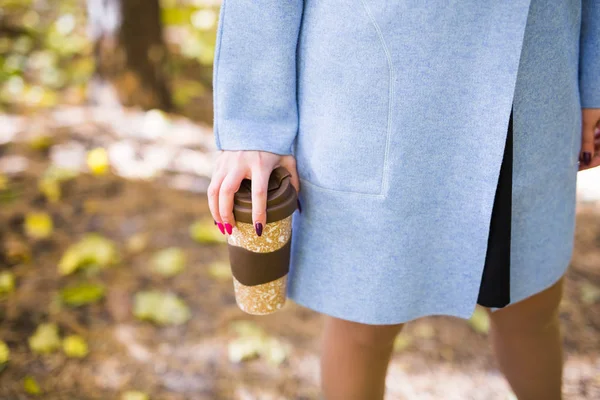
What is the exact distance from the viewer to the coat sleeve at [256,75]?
99 cm

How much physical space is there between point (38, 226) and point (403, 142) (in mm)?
2022

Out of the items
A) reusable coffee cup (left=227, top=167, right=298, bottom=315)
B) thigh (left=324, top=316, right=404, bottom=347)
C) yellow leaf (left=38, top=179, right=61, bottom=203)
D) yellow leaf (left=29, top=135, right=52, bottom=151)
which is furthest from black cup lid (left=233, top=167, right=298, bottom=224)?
yellow leaf (left=29, top=135, right=52, bottom=151)

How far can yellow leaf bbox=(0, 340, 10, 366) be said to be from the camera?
190cm

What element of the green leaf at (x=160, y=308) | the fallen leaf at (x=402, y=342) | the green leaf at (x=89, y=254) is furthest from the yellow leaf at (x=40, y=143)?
→ the fallen leaf at (x=402, y=342)

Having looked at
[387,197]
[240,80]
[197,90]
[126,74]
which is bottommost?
[197,90]

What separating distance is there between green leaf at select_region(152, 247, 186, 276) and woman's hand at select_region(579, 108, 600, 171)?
1650mm

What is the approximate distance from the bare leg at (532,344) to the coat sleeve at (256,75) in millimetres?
715

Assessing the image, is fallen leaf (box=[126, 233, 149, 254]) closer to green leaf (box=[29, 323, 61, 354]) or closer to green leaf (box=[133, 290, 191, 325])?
green leaf (box=[133, 290, 191, 325])

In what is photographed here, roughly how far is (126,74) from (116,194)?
0.85 meters

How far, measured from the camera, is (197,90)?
152 inches

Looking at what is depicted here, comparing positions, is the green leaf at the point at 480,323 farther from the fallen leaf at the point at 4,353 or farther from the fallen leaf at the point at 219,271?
the fallen leaf at the point at 4,353

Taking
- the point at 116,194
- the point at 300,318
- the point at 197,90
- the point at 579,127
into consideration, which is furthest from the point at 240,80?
the point at 197,90

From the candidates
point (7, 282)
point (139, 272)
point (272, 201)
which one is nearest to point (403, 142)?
point (272, 201)

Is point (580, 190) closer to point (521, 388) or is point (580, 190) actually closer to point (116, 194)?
point (521, 388)
